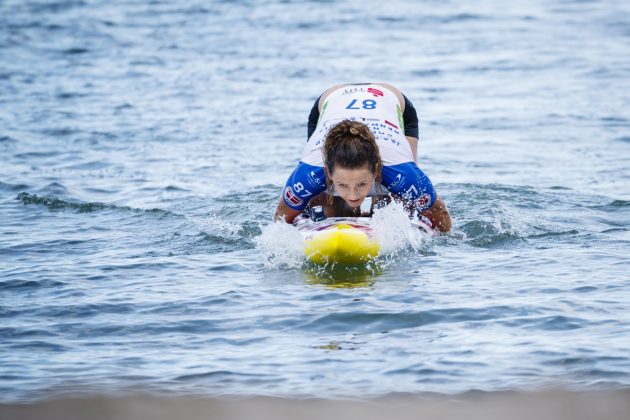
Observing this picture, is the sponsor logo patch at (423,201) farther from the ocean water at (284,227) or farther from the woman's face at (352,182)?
the woman's face at (352,182)

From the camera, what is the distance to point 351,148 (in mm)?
7660

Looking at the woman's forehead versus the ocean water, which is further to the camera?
the woman's forehead

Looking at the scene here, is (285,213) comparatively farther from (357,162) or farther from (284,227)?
(357,162)

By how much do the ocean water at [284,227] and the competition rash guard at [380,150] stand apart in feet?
1.21

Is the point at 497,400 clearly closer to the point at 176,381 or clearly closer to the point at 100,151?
the point at 176,381

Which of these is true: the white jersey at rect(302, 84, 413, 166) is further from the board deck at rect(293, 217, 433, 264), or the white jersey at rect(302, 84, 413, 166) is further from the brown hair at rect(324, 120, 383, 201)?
the board deck at rect(293, 217, 433, 264)

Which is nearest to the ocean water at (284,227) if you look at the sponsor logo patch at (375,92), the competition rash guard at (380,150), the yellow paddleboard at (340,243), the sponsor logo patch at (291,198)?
the yellow paddleboard at (340,243)

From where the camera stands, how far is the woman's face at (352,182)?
7.68 meters

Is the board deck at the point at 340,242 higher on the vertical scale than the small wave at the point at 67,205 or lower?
lower

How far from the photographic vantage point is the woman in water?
25.3 ft

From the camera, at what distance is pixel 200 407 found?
3650 millimetres

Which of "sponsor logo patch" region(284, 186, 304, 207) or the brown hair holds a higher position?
the brown hair

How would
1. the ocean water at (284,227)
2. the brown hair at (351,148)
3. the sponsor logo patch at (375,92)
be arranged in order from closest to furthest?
1. the ocean water at (284,227)
2. the brown hair at (351,148)
3. the sponsor logo patch at (375,92)

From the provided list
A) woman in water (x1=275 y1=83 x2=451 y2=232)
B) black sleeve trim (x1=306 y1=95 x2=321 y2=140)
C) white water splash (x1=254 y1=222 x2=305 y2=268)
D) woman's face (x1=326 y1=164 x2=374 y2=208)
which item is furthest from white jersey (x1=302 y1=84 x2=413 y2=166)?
white water splash (x1=254 y1=222 x2=305 y2=268)
